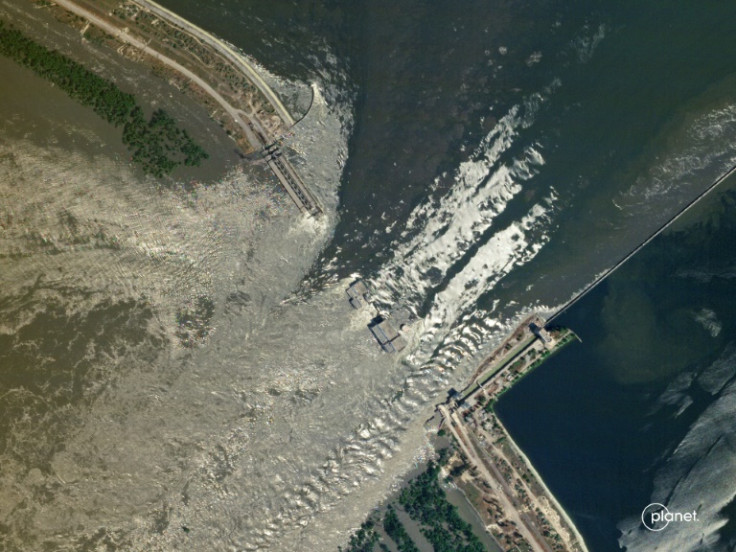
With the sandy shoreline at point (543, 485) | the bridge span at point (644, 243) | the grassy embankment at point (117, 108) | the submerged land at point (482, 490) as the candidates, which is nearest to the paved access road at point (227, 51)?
the grassy embankment at point (117, 108)

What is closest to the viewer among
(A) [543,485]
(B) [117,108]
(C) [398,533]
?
(B) [117,108]

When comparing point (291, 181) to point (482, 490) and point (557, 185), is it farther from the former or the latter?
point (482, 490)

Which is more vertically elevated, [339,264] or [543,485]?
[339,264]

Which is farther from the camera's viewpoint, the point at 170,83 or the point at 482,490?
the point at 482,490

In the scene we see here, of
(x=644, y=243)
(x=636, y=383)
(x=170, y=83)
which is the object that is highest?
(x=170, y=83)

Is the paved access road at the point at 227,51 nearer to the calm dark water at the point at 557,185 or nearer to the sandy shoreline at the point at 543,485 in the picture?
the calm dark water at the point at 557,185

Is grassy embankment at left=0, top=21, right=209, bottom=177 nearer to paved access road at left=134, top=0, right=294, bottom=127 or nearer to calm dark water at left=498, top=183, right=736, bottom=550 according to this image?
paved access road at left=134, top=0, right=294, bottom=127

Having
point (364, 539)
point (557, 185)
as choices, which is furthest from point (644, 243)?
point (364, 539)
